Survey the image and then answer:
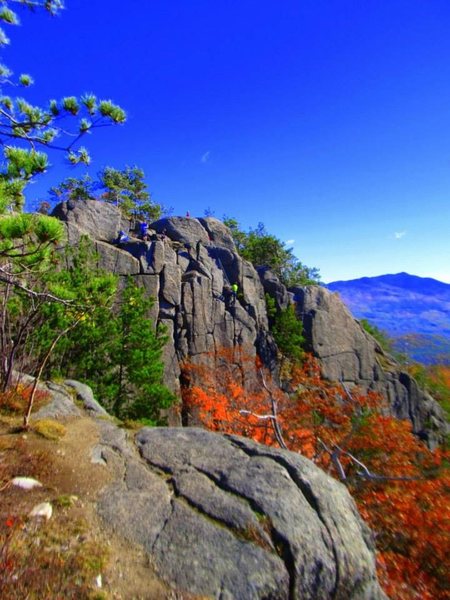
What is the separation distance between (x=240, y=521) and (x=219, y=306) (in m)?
18.8

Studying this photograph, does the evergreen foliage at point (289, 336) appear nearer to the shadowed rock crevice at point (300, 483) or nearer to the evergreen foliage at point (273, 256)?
the evergreen foliage at point (273, 256)

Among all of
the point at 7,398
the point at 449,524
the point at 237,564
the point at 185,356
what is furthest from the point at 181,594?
the point at 185,356

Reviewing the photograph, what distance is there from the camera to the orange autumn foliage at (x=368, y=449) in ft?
28.9

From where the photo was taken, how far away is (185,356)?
20453 mm

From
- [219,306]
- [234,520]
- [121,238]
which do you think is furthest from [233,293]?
[234,520]

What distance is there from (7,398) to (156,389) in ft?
23.0

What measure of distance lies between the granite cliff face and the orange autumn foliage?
157 centimetres

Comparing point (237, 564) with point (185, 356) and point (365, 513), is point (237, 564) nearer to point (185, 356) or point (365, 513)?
point (365, 513)

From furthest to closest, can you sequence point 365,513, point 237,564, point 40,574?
point 365,513, point 237,564, point 40,574

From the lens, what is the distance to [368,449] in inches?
678

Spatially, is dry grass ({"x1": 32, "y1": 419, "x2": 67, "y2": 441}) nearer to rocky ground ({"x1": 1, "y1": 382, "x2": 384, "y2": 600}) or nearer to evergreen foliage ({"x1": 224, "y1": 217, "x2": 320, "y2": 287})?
rocky ground ({"x1": 1, "y1": 382, "x2": 384, "y2": 600})

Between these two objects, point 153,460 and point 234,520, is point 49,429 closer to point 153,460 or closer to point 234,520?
point 153,460

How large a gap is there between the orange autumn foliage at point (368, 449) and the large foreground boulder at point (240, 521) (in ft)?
12.4

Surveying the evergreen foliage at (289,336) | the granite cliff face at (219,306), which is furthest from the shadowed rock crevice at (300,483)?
the evergreen foliage at (289,336)
